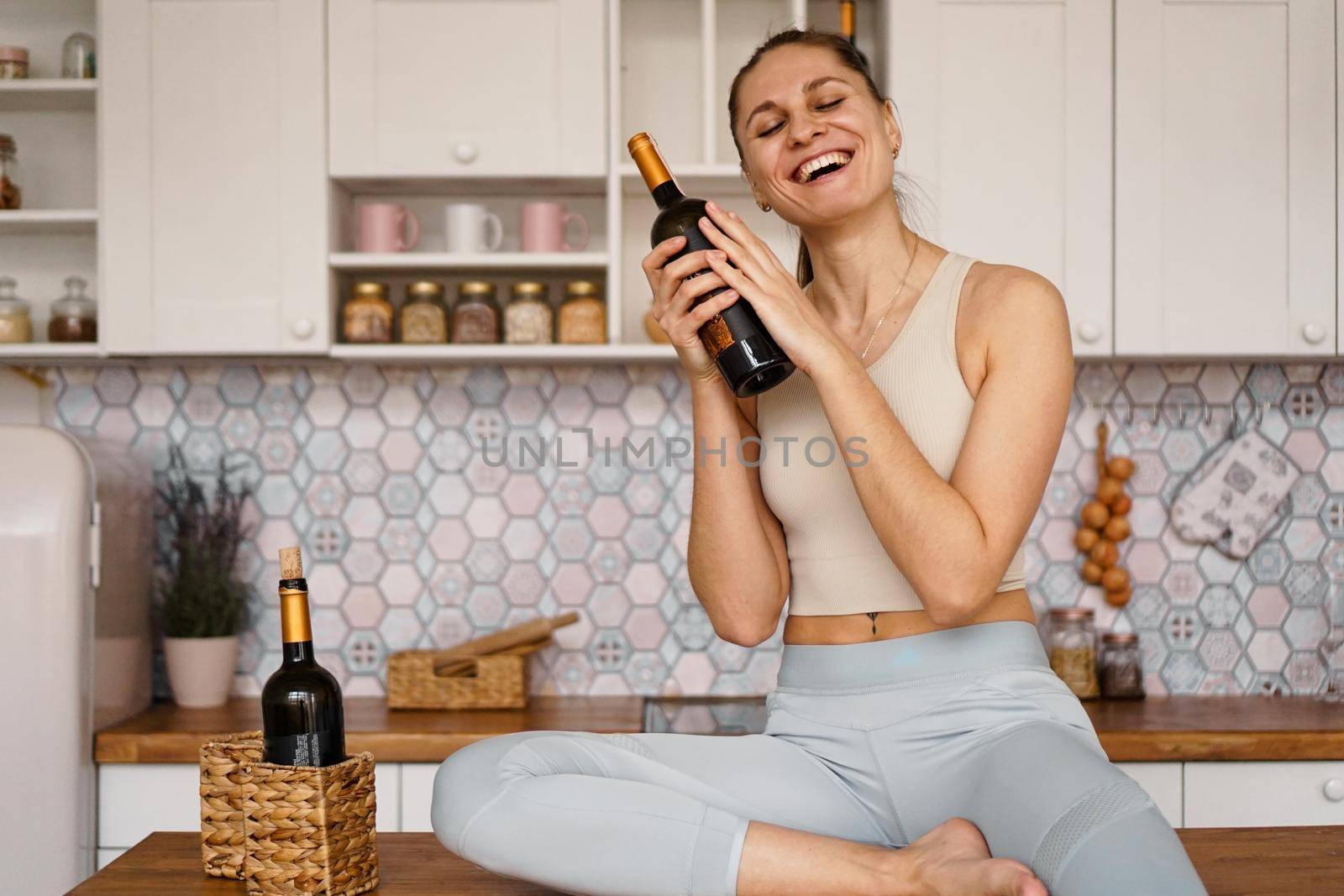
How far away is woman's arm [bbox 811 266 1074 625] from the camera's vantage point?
111 centimetres

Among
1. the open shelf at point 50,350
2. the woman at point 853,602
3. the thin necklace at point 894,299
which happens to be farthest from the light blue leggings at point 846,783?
the open shelf at point 50,350

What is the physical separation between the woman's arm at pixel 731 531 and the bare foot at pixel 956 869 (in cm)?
43

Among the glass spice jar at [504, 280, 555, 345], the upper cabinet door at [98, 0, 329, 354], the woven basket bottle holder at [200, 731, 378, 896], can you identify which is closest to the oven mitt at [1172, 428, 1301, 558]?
the glass spice jar at [504, 280, 555, 345]

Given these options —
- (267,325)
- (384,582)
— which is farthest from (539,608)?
→ (267,325)

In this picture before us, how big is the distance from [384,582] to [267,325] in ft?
2.12

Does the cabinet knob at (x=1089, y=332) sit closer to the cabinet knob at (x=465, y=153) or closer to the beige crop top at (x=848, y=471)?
the beige crop top at (x=848, y=471)

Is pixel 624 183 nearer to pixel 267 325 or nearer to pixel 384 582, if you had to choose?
pixel 267 325

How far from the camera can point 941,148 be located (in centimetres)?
221

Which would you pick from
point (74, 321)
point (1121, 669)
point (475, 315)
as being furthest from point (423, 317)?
point (1121, 669)

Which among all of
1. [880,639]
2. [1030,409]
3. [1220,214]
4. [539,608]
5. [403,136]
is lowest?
[539,608]

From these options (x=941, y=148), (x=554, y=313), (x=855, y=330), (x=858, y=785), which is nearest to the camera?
(x=858, y=785)

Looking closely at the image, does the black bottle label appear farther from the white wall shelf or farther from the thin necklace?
the white wall shelf

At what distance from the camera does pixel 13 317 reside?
7.60 ft

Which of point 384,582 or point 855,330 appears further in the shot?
point 384,582
